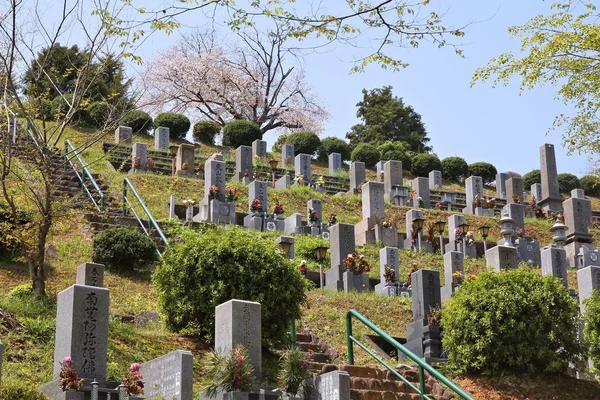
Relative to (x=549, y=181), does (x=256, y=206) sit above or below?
below

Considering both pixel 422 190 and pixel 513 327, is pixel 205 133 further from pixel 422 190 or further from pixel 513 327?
pixel 513 327

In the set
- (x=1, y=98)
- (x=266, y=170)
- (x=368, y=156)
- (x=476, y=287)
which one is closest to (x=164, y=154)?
(x=266, y=170)

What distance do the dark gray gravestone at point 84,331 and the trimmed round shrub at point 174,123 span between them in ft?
109

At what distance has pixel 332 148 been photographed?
46812mm

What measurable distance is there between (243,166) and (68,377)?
24183 mm

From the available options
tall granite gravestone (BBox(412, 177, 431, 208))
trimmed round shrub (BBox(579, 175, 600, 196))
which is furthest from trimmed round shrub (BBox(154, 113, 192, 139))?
trimmed round shrub (BBox(579, 175, 600, 196))

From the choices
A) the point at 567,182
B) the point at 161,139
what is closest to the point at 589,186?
the point at 567,182

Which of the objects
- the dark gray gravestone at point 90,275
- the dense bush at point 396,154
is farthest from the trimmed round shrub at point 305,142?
the dark gray gravestone at point 90,275

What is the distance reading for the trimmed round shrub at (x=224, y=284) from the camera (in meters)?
14.4

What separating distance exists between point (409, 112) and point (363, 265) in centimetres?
3843

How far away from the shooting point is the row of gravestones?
10.9 m

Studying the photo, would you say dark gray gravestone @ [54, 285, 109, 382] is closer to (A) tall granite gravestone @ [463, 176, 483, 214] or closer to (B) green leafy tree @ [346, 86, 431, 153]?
(A) tall granite gravestone @ [463, 176, 483, 214]

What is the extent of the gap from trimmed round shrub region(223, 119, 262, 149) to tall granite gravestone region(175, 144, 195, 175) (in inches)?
391

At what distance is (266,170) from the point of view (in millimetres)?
37656
